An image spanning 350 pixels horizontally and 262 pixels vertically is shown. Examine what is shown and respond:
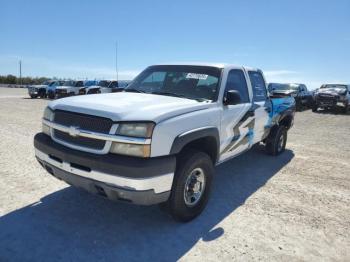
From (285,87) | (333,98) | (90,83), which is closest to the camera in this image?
(333,98)

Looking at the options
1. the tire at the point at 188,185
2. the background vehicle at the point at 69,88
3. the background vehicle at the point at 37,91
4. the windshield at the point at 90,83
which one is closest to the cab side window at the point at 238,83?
the tire at the point at 188,185

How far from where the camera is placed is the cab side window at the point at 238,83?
4465 millimetres

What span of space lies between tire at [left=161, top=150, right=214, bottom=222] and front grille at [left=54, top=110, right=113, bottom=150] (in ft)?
2.94

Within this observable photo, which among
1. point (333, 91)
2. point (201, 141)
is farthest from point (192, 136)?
point (333, 91)

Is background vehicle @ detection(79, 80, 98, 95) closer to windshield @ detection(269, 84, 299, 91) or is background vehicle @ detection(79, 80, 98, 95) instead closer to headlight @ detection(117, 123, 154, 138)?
windshield @ detection(269, 84, 299, 91)

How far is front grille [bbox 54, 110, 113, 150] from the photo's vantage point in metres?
3.03

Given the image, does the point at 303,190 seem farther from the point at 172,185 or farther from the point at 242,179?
the point at 172,185

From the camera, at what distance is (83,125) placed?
3.18 metres

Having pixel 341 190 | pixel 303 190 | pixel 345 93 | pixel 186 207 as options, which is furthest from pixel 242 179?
pixel 345 93

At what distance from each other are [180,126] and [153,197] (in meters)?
0.79

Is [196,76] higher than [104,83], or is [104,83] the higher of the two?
[196,76]

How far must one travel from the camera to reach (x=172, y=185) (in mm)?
3271

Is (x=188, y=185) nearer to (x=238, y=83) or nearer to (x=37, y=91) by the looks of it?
(x=238, y=83)

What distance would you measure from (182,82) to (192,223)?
197 cm
